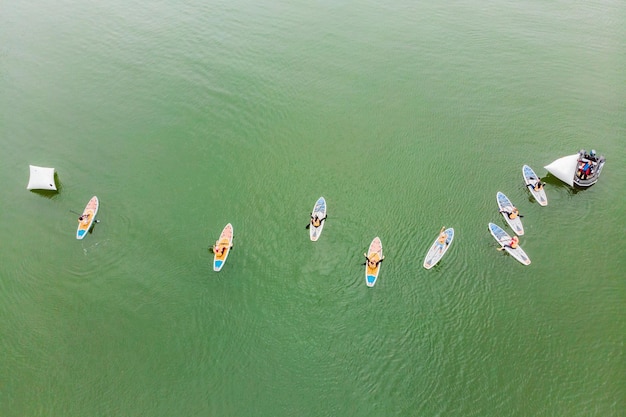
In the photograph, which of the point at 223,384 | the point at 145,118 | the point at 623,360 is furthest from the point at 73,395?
the point at 623,360

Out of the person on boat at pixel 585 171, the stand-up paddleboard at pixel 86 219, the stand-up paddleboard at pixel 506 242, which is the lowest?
the stand-up paddleboard at pixel 86 219

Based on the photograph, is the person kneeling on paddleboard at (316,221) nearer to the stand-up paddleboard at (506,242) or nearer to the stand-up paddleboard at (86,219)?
the stand-up paddleboard at (506,242)

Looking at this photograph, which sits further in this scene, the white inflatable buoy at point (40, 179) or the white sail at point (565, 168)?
the white inflatable buoy at point (40, 179)

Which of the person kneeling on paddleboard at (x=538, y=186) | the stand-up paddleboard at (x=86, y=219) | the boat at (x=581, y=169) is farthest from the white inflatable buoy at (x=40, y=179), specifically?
the boat at (x=581, y=169)

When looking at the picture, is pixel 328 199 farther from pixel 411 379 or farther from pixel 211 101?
pixel 211 101

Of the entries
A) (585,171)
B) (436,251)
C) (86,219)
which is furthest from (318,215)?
(585,171)

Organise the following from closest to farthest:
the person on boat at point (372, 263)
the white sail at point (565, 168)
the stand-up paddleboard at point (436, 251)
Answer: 1. the person on boat at point (372, 263)
2. the stand-up paddleboard at point (436, 251)
3. the white sail at point (565, 168)

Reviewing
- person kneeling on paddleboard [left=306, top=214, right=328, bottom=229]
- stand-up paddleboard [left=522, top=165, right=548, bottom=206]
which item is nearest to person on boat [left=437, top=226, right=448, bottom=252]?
stand-up paddleboard [left=522, top=165, right=548, bottom=206]

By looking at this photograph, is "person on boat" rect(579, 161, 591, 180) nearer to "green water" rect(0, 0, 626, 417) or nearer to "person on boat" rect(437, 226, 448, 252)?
"green water" rect(0, 0, 626, 417)
